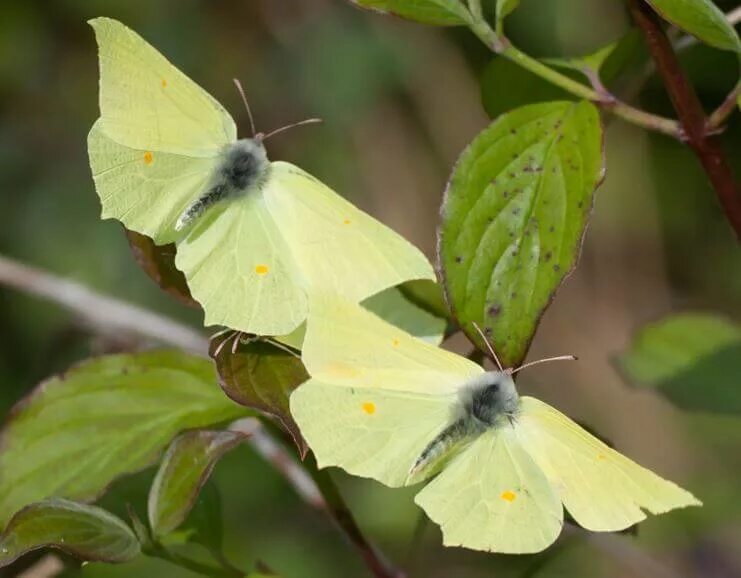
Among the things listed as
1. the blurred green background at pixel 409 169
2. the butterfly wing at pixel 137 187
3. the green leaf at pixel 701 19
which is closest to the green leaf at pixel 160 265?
the butterfly wing at pixel 137 187

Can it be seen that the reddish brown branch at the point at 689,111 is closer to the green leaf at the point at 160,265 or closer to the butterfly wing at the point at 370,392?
the butterfly wing at the point at 370,392

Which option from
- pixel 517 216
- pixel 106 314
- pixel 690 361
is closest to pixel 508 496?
pixel 517 216

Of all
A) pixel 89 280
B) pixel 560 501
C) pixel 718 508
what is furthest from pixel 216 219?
pixel 718 508

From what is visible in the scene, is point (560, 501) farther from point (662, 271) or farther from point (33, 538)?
point (662, 271)

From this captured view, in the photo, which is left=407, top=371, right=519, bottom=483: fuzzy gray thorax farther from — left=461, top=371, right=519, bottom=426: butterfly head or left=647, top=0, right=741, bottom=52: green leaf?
left=647, top=0, right=741, bottom=52: green leaf

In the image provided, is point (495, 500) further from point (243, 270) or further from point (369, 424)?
point (243, 270)
